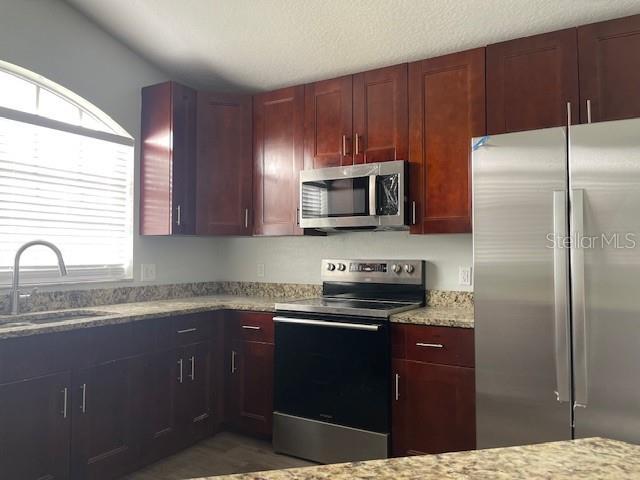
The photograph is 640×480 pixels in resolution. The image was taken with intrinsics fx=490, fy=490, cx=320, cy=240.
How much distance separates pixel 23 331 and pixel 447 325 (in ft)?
6.32

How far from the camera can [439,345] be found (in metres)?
2.46

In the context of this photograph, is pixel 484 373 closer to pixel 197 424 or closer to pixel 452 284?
pixel 452 284

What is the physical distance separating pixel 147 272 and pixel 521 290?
2424 millimetres

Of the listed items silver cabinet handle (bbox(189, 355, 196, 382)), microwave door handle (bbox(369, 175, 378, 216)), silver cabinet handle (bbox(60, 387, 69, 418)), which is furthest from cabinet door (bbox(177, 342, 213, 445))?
microwave door handle (bbox(369, 175, 378, 216))

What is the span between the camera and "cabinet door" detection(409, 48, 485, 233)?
2.68 meters

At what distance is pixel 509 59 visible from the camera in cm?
259

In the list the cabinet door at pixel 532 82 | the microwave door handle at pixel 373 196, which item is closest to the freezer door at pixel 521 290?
the cabinet door at pixel 532 82

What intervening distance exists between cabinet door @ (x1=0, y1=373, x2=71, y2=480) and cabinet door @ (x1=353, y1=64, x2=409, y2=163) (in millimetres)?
2044

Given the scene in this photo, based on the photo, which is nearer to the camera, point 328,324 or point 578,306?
point 578,306

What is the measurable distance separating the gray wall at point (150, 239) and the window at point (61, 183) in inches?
3.8

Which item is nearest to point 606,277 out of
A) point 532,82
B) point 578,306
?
point 578,306

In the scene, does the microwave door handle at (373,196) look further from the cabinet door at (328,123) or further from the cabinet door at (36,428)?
the cabinet door at (36,428)

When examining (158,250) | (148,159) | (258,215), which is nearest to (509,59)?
(258,215)

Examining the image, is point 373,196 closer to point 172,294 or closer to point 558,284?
point 558,284
